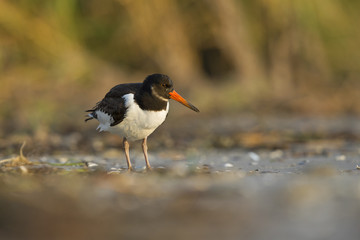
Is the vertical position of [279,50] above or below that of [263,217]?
above

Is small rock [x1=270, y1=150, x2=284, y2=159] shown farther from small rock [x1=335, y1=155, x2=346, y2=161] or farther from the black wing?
the black wing

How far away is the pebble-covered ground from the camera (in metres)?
3.27

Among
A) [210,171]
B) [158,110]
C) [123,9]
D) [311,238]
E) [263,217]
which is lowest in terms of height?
[311,238]

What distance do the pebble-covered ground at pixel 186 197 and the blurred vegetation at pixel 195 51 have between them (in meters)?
4.94

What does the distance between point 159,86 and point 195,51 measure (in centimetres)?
814

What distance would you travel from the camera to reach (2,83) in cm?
1176

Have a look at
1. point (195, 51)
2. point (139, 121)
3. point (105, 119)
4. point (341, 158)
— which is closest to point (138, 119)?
point (139, 121)

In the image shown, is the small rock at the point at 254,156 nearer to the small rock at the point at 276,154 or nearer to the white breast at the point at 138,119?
the small rock at the point at 276,154

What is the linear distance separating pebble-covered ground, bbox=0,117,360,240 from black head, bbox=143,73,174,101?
2.29 feet

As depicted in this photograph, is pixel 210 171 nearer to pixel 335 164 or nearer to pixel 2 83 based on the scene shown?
pixel 335 164

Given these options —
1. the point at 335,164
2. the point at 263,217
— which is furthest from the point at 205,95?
the point at 263,217

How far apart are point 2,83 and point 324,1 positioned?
6710 mm

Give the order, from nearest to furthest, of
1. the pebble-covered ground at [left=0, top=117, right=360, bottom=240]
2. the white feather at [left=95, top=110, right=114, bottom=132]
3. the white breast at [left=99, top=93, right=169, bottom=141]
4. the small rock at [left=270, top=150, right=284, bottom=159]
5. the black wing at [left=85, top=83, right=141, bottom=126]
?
the pebble-covered ground at [left=0, top=117, right=360, bottom=240] → the white breast at [left=99, top=93, right=169, bottom=141] → the black wing at [left=85, top=83, right=141, bottom=126] → the white feather at [left=95, top=110, right=114, bottom=132] → the small rock at [left=270, top=150, right=284, bottom=159]

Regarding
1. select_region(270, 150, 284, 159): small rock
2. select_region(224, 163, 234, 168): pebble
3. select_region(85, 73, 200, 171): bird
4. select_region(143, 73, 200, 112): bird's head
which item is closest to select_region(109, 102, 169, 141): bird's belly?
select_region(85, 73, 200, 171): bird
